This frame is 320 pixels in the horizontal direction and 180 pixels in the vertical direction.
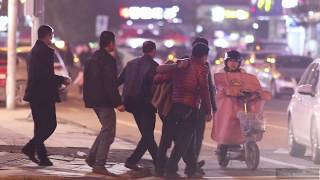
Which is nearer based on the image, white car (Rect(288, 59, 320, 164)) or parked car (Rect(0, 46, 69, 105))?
white car (Rect(288, 59, 320, 164))

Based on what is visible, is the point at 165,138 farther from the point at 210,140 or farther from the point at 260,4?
the point at 260,4

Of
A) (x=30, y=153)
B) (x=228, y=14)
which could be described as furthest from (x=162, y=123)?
(x=228, y=14)

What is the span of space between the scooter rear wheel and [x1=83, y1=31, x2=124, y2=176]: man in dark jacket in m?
2.27

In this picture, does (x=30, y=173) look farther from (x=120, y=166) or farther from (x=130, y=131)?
(x=130, y=131)

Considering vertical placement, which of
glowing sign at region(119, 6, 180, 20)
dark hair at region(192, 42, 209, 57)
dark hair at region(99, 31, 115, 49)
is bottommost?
glowing sign at region(119, 6, 180, 20)

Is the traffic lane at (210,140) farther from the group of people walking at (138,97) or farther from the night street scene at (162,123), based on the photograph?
the group of people walking at (138,97)

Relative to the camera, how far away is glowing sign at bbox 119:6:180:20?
3063 inches

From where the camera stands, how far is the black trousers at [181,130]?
499 inches

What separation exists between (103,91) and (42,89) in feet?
2.82

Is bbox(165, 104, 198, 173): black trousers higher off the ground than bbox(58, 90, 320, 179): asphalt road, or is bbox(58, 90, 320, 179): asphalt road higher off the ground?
bbox(165, 104, 198, 173): black trousers

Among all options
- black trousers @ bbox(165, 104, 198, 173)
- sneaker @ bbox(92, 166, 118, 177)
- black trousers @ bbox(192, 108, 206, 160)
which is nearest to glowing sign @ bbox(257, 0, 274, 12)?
black trousers @ bbox(192, 108, 206, 160)

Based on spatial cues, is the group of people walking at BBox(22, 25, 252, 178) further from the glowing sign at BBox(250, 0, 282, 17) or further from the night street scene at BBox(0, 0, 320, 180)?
the glowing sign at BBox(250, 0, 282, 17)

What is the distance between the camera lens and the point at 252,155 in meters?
14.0

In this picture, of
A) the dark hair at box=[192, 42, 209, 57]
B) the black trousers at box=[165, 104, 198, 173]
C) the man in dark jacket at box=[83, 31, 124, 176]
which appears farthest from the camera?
the dark hair at box=[192, 42, 209, 57]
